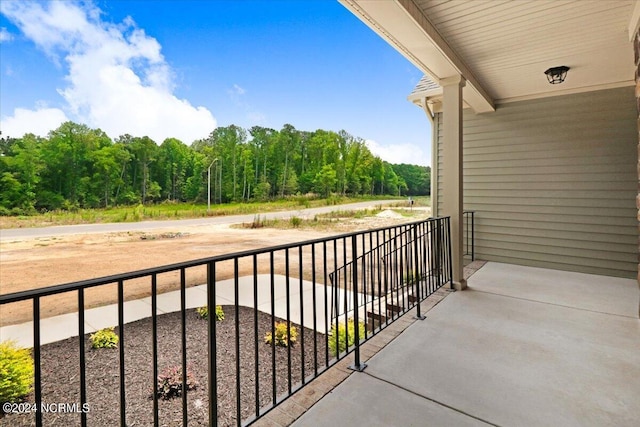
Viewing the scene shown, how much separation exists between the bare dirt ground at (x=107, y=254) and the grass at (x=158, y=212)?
0.64 m

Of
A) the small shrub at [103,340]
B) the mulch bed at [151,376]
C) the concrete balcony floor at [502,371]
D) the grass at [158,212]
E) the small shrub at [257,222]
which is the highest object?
the grass at [158,212]

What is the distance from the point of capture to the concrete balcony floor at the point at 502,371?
4.43 feet

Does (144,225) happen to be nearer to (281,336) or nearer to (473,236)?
(281,336)

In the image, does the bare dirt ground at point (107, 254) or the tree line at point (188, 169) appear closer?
the bare dirt ground at point (107, 254)

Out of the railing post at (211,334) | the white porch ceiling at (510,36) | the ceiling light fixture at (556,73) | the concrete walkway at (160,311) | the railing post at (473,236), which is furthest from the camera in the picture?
the railing post at (473,236)

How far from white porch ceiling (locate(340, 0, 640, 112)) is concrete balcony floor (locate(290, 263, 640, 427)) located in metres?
2.18

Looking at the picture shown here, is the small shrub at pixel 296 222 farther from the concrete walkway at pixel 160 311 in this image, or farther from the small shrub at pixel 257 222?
the concrete walkway at pixel 160 311

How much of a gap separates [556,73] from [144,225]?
37.6 feet

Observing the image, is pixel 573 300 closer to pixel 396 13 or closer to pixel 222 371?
pixel 396 13

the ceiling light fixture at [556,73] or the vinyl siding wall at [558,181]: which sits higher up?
the ceiling light fixture at [556,73]

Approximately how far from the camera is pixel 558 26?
2324 millimetres

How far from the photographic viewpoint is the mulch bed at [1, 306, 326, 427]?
2.06 metres

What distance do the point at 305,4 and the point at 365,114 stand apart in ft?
24.2

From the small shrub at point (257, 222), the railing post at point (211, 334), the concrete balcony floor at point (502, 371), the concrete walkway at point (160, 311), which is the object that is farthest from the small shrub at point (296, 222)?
the railing post at point (211, 334)
